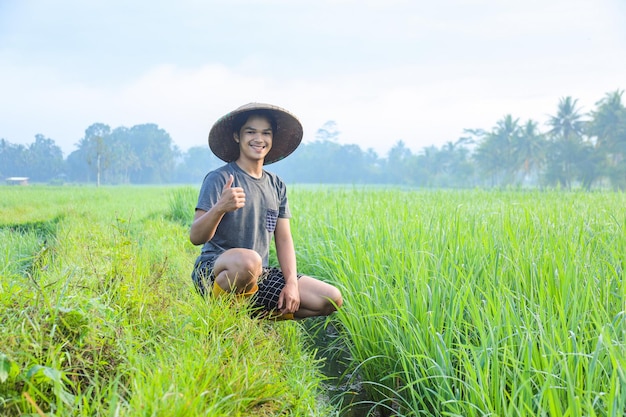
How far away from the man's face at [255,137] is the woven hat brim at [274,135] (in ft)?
0.21

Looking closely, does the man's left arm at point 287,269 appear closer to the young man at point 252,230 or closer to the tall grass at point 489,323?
the young man at point 252,230

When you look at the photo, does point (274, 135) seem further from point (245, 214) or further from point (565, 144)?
point (565, 144)

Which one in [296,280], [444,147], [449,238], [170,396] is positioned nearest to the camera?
[170,396]

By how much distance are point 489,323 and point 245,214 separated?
1.32 meters

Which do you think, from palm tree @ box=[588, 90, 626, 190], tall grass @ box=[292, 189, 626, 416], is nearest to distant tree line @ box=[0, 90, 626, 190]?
palm tree @ box=[588, 90, 626, 190]

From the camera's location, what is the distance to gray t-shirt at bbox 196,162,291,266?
8.00 feet

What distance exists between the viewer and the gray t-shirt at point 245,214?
2.44 m

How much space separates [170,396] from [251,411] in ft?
1.12

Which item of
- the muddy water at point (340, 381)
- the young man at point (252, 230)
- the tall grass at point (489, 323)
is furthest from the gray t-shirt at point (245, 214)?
the muddy water at point (340, 381)

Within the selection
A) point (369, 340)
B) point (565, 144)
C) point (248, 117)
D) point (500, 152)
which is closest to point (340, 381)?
point (369, 340)

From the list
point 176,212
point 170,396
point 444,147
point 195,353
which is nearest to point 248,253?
point 195,353

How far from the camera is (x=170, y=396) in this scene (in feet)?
4.84

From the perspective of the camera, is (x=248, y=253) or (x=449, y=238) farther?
(x=449, y=238)

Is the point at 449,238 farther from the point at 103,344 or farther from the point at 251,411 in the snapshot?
the point at 103,344
